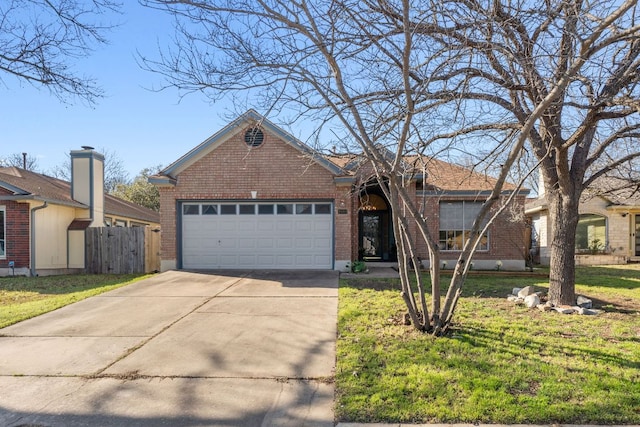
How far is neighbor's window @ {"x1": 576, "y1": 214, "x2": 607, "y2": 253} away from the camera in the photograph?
64.3ft

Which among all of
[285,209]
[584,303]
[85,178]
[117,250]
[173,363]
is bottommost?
[173,363]

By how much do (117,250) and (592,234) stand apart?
20.9m

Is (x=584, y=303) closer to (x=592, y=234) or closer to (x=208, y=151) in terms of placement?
(x=208, y=151)

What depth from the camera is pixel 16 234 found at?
13.9 m

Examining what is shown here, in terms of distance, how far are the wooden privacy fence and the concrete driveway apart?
7.14 metres

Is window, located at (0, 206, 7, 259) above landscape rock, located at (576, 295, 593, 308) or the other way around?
above

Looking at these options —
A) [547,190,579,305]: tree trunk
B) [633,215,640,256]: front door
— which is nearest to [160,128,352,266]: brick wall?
[547,190,579,305]: tree trunk

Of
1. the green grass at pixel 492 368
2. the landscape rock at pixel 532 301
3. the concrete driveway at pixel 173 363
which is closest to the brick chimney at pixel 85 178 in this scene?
the concrete driveway at pixel 173 363

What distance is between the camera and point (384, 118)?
6578 mm

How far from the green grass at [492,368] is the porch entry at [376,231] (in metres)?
9.52

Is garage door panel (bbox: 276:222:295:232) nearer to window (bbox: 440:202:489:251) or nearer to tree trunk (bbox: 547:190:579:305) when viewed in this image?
window (bbox: 440:202:489:251)

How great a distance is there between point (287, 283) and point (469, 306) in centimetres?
465

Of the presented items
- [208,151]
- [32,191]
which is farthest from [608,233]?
[32,191]

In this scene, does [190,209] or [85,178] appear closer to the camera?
[190,209]
